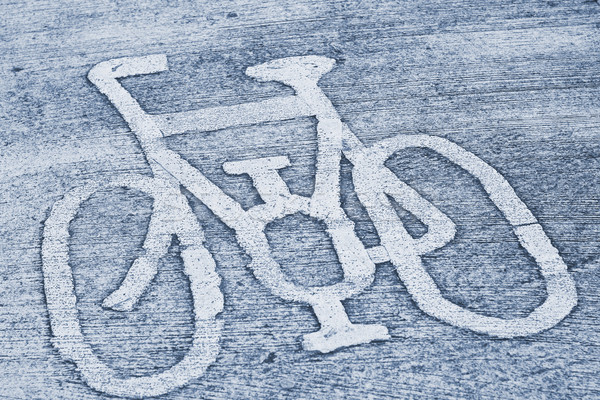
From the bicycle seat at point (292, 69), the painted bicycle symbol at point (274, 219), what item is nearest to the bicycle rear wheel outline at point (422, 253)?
the painted bicycle symbol at point (274, 219)

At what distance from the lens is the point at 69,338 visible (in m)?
2.56

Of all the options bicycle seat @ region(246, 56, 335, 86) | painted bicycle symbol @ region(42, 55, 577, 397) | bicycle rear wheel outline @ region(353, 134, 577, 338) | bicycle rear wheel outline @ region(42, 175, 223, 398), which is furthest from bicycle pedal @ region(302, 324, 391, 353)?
bicycle seat @ region(246, 56, 335, 86)

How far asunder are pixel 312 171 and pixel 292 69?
0.80 meters

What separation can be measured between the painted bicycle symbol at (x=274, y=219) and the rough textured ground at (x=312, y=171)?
0.14 feet

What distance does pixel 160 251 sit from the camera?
283cm

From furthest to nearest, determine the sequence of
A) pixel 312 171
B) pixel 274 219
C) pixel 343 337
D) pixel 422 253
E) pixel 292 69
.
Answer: pixel 292 69, pixel 312 171, pixel 274 219, pixel 422 253, pixel 343 337

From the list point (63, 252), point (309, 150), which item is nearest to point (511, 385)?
point (309, 150)

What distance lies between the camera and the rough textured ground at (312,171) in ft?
8.02

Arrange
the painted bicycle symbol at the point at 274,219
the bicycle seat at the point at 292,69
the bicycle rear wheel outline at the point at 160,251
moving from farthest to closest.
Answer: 1. the bicycle seat at the point at 292,69
2. the painted bicycle symbol at the point at 274,219
3. the bicycle rear wheel outline at the point at 160,251

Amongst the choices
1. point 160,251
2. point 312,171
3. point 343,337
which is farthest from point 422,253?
point 160,251

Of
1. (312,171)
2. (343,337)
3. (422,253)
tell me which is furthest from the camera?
(312,171)

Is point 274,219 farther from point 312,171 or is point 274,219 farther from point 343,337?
point 343,337

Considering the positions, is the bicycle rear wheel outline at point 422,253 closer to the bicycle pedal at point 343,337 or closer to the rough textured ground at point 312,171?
the rough textured ground at point 312,171

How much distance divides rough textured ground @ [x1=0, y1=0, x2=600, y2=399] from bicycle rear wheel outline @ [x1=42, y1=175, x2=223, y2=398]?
38 mm
